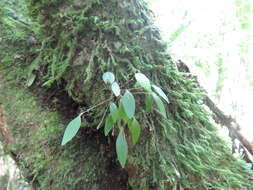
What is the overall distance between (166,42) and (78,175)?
0.70 metres

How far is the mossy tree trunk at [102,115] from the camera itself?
852mm

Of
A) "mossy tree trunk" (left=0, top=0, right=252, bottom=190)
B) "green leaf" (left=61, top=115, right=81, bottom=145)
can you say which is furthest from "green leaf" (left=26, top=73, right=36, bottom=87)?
"green leaf" (left=61, top=115, right=81, bottom=145)

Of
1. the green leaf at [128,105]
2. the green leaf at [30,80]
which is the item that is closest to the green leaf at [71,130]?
the green leaf at [128,105]

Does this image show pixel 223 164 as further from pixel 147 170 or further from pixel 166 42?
pixel 166 42

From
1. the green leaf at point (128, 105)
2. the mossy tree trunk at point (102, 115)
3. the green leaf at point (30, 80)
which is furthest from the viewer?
the green leaf at point (30, 80)

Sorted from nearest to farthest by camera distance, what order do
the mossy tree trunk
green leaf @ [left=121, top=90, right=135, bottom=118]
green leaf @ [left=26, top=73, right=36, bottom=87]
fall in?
green leaf @ [left=121, top=90, right=135, bottom=118]
the mossy tree trunk
green leaf @ [left=26, top=73, right=36, bottom=87]

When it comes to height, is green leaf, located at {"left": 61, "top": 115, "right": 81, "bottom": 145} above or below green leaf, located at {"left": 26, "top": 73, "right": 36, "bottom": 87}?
below

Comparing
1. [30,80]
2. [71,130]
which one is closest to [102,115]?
[71,130]

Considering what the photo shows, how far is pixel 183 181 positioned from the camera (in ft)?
2.72

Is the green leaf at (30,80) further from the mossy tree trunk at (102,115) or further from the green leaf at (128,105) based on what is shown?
the green leaf at (128,105)

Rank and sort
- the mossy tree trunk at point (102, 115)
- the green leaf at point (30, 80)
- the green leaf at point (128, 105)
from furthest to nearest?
the green leaf at point (30, 80)
the mossy tree trunk at point (102, 115)
the green leaf at point (128, 105)

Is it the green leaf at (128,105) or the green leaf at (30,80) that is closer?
the green leaf at (128,105)

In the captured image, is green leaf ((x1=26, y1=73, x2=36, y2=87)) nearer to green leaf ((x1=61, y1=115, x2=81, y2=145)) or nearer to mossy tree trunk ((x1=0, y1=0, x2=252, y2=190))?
mossy tree trunk ((x1=0, y1=0, x2=252, y2=190))

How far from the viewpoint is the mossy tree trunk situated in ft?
2.80
